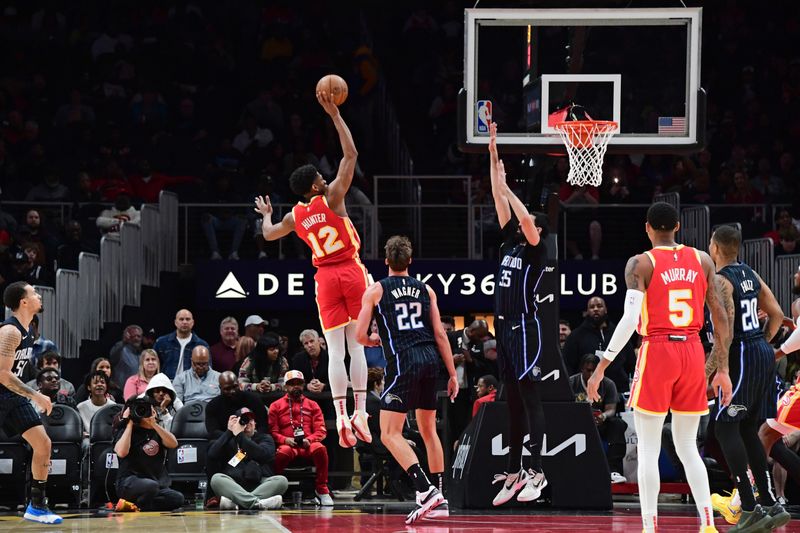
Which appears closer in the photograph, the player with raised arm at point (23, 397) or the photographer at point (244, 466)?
the player with raised arm at point (23, 397)

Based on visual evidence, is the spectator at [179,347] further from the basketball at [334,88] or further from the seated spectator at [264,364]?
the basketball at [334,88]

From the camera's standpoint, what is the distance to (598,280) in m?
18.3

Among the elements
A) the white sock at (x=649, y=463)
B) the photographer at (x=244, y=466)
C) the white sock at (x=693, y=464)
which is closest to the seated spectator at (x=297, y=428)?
the photographer at (x=244, y=466)

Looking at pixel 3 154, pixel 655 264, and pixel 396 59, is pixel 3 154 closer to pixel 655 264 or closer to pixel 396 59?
pixel 396 59

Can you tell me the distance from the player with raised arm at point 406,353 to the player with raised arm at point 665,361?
1.97 metres

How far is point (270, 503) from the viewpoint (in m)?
13.4

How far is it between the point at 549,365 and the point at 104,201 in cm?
976

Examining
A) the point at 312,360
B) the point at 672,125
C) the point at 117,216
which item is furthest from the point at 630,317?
the point at 117,216

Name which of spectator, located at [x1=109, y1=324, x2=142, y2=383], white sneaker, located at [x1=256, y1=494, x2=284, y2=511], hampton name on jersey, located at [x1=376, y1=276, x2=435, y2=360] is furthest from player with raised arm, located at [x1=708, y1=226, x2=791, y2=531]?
spectator, located at [x1=109, y1=324, x2=142, y2=383]

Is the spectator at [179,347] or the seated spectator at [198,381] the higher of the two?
the spectator at [179,347]

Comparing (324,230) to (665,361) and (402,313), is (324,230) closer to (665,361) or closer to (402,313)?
(402,313)

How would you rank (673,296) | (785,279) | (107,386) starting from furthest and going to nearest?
(785,279), (107,386), (673,296)

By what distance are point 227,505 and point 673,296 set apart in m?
6.17

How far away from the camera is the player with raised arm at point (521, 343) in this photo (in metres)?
11.1
